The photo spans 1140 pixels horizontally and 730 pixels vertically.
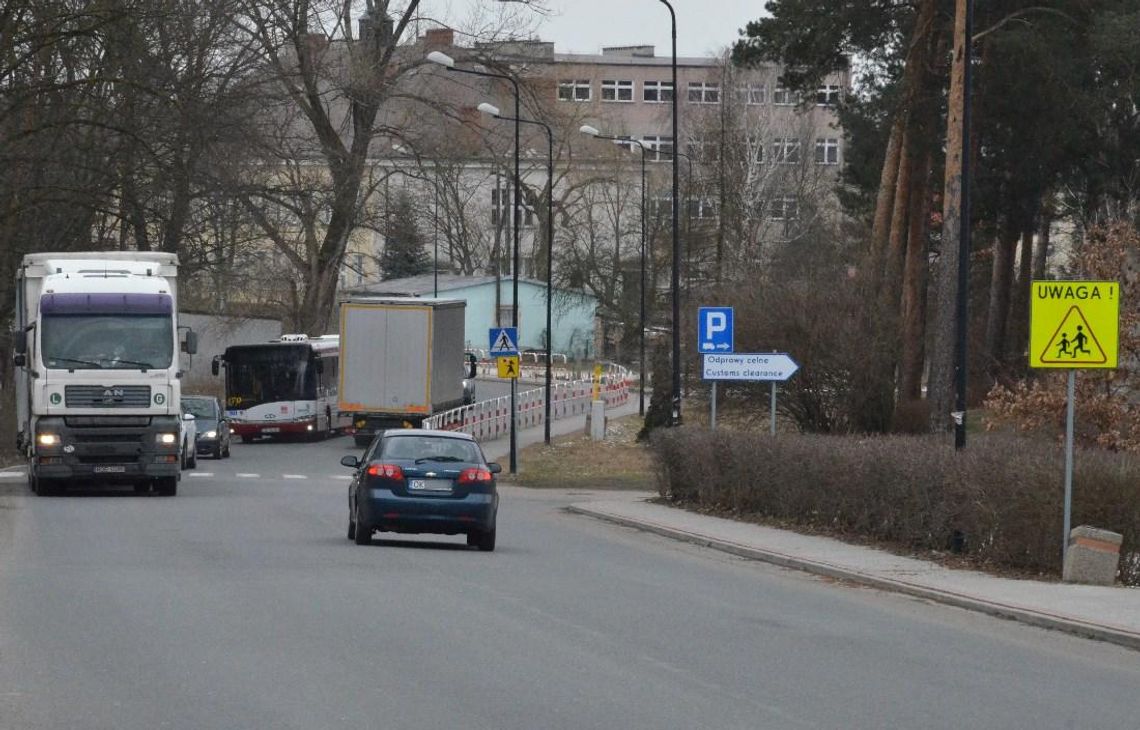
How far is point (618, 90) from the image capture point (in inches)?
4675

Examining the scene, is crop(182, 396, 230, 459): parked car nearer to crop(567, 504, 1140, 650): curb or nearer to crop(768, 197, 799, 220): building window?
crop(567, 504, 1140, 650): curb

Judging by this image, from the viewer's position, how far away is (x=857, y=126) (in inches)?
2025

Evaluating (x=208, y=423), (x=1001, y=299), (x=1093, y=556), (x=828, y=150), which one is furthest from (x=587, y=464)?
(x=828, y=150)

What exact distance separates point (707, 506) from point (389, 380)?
77.9ft

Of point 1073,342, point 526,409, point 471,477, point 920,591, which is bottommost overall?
point 920,591

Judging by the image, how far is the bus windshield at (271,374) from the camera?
5644 cm

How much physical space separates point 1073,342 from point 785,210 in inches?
2899

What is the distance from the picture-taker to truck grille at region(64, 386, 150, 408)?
29125 millimetres

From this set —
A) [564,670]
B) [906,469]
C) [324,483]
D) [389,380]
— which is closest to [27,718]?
[564,670]

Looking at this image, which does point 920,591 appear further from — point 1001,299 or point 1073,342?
point 1001,299

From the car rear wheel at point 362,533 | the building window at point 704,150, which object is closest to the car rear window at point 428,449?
the car rear wheel at point 362,533

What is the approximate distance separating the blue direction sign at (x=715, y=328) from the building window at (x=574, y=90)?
2830 inches

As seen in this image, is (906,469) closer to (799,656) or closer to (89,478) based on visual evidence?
(799,656)

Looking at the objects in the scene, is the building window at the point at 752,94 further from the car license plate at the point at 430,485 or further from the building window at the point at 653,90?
the car license plate at the point at 430,485
